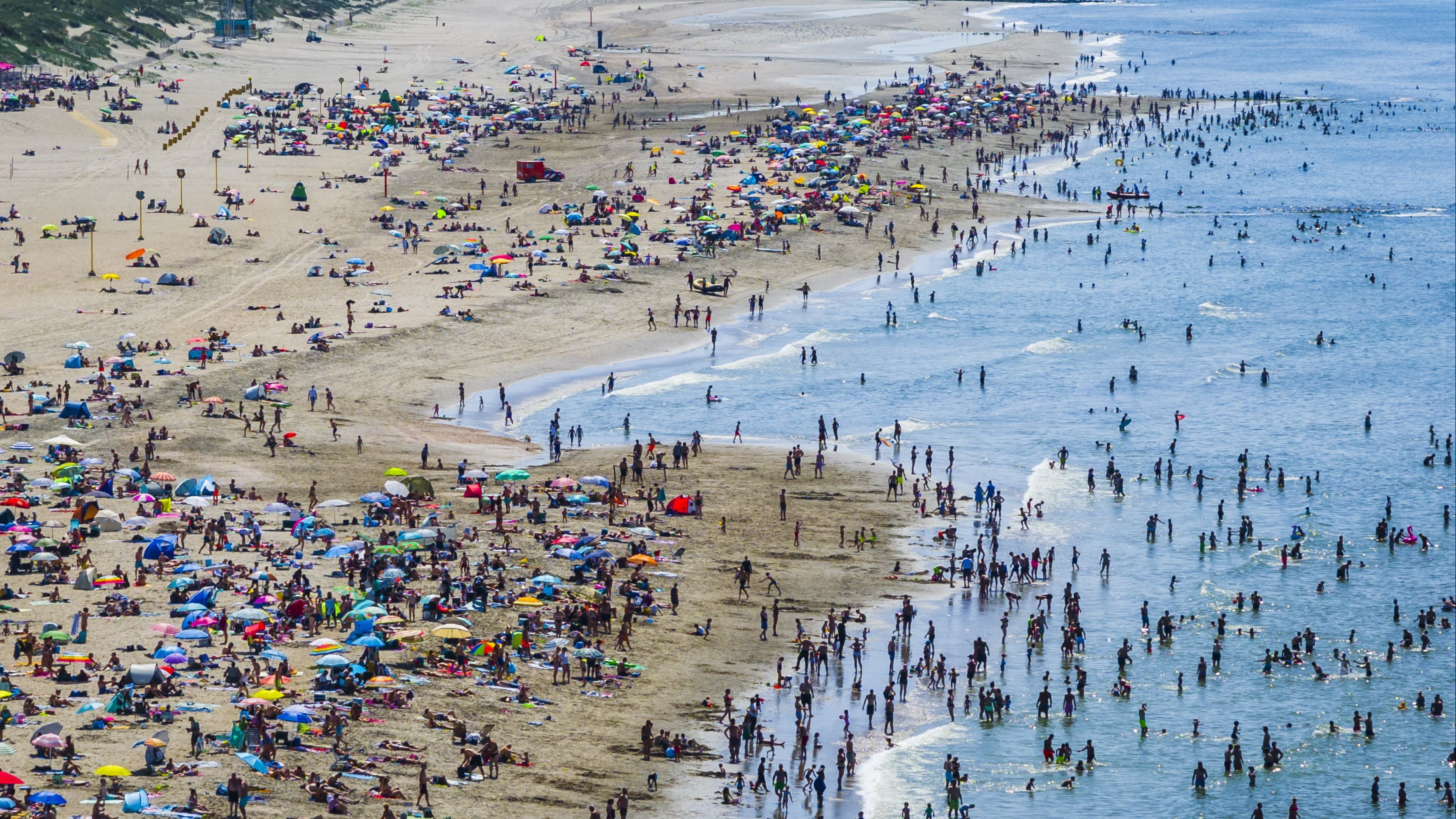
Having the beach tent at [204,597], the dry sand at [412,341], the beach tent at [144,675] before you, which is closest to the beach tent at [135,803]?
the dry sand at [412,341]

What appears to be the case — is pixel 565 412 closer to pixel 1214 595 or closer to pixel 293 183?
pixel 1214 595

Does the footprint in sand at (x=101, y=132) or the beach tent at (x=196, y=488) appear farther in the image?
the footprint in sand at (x=101, y=132)

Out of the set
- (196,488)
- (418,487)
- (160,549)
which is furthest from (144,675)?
(418,487)

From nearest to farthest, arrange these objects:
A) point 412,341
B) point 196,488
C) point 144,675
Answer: point 144,675 < point 196,488 < point 412,341

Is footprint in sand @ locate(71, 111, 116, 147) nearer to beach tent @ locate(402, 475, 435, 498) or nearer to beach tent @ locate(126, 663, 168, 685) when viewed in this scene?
beach tent @ locate(402, 475, 435, 498)

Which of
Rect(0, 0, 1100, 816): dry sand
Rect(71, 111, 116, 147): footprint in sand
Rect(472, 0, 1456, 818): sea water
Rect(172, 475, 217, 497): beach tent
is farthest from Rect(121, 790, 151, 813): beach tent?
Rect(71, 111, 116, 147): footprint in sand

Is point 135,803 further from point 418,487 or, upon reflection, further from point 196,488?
point 418,487

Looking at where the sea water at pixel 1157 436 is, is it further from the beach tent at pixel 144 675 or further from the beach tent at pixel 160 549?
the beach tent at pixel 160 549
